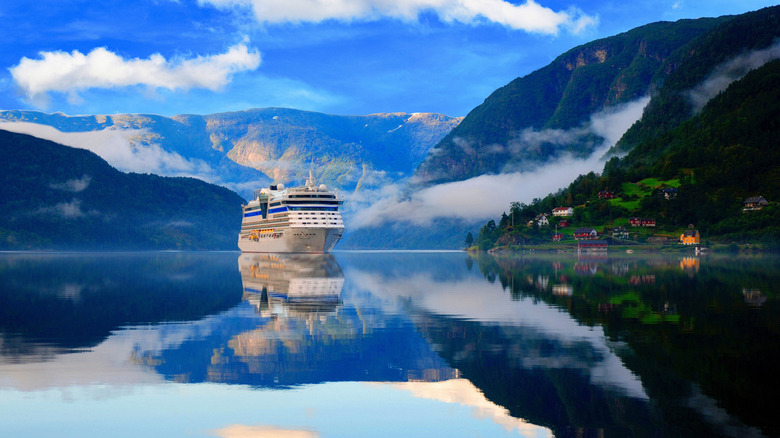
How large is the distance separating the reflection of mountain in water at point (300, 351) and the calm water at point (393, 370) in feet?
0.49

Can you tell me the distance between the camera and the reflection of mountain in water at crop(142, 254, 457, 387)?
28.0m

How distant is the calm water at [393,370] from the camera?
21.4m

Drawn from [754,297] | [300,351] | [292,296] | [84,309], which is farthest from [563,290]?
[84,309]

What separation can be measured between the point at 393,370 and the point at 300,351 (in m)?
5.30

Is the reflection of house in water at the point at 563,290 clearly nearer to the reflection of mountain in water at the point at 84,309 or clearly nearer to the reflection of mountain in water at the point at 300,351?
the reflection of mountain in water at the point at 300,351

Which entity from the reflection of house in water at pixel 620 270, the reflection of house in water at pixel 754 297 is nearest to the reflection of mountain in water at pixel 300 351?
the reflection of house in water at pixel 754 297

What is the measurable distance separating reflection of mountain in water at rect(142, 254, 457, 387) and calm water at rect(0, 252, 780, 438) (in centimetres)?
15

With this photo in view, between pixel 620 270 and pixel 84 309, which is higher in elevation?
pixel 84 309

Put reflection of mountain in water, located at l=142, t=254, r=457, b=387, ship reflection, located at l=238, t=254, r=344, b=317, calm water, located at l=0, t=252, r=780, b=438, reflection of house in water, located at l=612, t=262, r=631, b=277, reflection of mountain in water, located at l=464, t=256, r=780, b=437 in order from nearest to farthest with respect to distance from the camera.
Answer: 1. reflection of mountain in water, located at l=464, t=256, r=780, b=437
2. calm water, located at l=0, t=252, r=780, b=438
3. reflection of mountain in water, located at l=142, t=254, r=457, b=387
4. ship reflection, located at l=238, t=254, r=344, b=317
5. reflection of house in water, located at l=612, t=262, r=631, b=277

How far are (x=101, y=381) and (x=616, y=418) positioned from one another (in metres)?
17.8

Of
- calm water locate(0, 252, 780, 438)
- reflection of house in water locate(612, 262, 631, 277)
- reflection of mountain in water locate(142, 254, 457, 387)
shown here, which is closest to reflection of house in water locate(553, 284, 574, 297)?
calm water locate(0, 252, 780, 438)

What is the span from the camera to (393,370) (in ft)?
95.9

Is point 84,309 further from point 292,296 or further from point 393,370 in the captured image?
point 393,370

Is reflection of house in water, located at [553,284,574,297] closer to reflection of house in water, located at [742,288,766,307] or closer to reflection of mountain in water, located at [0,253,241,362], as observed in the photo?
reflection of house in water, located at [742,288,766,307]
